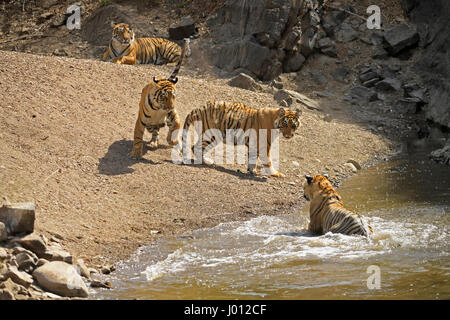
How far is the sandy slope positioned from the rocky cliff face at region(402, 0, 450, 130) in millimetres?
2049

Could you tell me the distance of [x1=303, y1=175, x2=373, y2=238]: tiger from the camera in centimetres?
707

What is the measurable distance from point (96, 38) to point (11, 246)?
11.7 m

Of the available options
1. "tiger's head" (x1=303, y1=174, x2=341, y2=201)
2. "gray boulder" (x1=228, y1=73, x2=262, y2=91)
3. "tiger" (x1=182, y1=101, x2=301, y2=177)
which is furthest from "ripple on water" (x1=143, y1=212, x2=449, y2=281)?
"gray boulder" (x1=228, y1=73, x2=262, y2=91)

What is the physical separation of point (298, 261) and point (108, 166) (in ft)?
11.6

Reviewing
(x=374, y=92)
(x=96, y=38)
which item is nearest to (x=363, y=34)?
(x=374, y=92)

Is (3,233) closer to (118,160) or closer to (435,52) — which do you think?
(118,160)

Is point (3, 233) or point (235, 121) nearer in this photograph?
point (3, 233)

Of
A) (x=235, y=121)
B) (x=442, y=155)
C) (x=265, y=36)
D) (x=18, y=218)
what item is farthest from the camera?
(x=265, y=36)

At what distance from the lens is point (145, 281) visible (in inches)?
237

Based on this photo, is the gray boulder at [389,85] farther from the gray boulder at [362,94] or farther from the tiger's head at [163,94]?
the tiger's head at [163,94]

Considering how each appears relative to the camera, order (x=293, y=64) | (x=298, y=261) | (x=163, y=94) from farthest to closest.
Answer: (x=293, y=64) → (x=163, y=94) → (x=298, y=261)

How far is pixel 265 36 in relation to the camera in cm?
1563

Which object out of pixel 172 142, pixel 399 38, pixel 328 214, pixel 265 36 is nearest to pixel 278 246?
pixel 328 214
